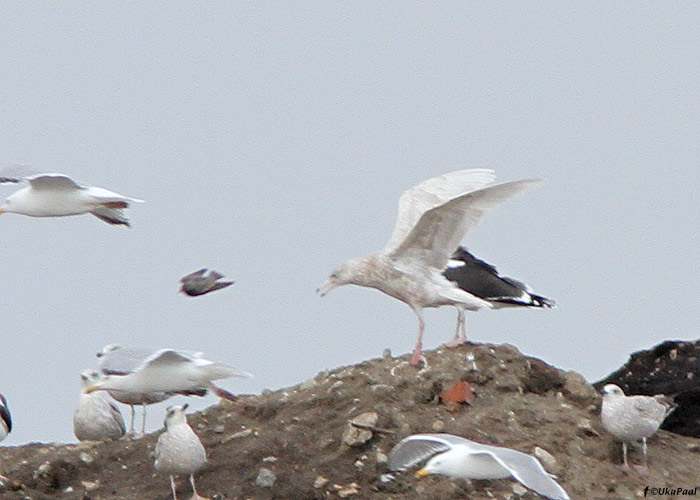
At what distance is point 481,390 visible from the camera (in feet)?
37.0

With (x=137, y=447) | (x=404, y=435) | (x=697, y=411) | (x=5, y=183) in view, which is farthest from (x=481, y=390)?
(x=5, y=183)

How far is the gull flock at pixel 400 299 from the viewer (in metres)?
10.4

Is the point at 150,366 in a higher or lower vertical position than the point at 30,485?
higher

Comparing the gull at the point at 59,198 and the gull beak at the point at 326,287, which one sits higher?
the gull at the point at 59,198

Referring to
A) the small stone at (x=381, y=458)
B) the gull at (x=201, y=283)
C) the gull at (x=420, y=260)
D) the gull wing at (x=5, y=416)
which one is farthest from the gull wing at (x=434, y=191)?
the gull wing at (x=5, y=416)

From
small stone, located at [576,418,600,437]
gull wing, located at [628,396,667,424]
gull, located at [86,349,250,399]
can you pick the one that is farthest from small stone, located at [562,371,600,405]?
gull, located at [86,349,250,399]

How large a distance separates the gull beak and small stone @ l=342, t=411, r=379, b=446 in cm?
197

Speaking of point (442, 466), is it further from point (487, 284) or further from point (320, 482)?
point (487, 284)

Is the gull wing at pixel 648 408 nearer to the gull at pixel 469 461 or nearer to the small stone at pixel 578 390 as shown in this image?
the small stone at pixel 578 390

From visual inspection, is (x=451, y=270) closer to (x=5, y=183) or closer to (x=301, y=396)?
(x=301, y=396)

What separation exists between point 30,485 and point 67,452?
43 cm

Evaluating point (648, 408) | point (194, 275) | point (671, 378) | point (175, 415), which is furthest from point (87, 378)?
point (671, 378)

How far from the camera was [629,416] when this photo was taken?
10672 mm

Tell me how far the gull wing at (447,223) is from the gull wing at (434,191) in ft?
1.72
